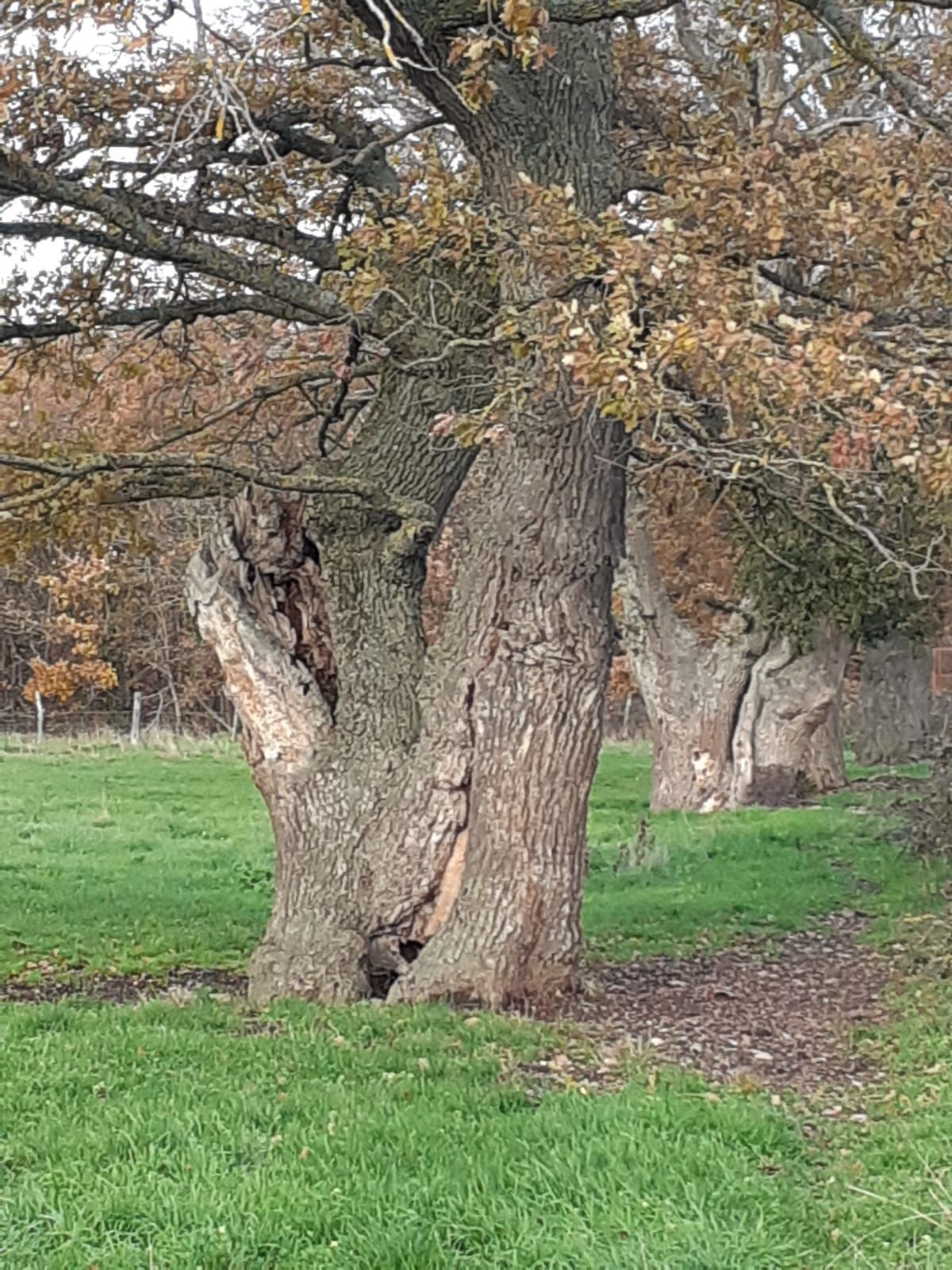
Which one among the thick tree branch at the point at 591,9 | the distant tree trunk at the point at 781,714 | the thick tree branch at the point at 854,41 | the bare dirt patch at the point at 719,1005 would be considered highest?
the thick tree branch at the point at 591,9

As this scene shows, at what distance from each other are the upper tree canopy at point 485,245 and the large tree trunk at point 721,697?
28.9 ft

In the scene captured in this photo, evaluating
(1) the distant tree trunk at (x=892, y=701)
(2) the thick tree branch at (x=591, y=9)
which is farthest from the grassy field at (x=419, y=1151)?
(1) the distant tree trunk at (x=892, y=701)

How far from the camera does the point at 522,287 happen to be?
27.0ft

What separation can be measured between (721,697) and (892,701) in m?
7.91

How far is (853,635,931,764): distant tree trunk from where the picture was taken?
26.2 metres

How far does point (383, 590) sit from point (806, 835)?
9293 millimetres

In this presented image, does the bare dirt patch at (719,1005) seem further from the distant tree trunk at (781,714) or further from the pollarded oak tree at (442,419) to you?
the distant tree trunk at (781,714)

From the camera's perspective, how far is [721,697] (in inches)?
791

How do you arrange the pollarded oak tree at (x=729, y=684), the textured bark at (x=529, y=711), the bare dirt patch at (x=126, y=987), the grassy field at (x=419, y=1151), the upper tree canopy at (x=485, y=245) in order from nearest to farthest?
the grassy field at (x=419, y=1151), the upper tree canopy at (x=485, y=245), the textured bark at (x=529, y=711), the bare dirt patch at (x=126, y=987), the pollarded oak tree at (x=729, y=684)

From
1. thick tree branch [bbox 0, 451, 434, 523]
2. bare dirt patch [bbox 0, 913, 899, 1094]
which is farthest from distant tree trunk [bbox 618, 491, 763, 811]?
thick tree branch [bbox 0, 451, 434, 523]

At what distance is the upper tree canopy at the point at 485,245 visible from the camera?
6.80 metres

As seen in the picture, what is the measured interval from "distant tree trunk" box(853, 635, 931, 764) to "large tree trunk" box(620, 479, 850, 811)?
6041 millimetres

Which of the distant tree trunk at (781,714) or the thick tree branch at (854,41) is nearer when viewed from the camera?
the thick tree branch at (854,41)

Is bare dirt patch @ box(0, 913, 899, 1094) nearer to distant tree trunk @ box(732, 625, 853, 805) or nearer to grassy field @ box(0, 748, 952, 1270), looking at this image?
grassy field @ box(0, 748, 952, 1270)
